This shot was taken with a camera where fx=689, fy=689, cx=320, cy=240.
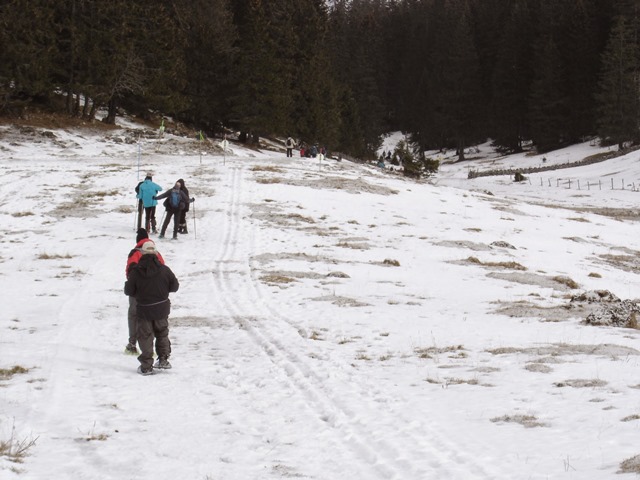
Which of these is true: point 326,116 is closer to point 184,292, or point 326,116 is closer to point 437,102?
point 437,102

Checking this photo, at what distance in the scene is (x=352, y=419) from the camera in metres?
7.77

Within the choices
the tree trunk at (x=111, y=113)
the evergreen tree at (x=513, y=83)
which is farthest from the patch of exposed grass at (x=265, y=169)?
the evergreen tree at (x=513, y=83)

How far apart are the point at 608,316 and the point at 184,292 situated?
906 centimetres

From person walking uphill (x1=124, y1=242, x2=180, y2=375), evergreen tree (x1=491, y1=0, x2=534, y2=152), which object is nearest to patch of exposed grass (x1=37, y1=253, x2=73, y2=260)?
person walking uphill (x1=124, y1=242, x2=180, y2=375)

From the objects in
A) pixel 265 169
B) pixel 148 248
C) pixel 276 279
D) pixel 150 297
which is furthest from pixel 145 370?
pixel 265 169

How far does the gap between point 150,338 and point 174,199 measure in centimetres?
1306

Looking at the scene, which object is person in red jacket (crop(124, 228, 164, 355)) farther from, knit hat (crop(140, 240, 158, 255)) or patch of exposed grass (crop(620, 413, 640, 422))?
patch of exposed grass (crop(620, 413, 640, 422))

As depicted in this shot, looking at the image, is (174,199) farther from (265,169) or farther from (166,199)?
(265,169)

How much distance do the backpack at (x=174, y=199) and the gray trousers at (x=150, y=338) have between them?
1284 cm

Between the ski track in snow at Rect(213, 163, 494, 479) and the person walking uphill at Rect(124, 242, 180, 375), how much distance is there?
6.12 feet

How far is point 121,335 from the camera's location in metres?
11.9

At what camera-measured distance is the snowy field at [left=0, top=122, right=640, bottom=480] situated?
6.67m

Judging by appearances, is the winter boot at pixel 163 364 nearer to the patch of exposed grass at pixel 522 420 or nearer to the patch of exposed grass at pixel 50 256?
the patch of exposed grass at pixel 522 420

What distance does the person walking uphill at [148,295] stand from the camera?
30.9 ft
